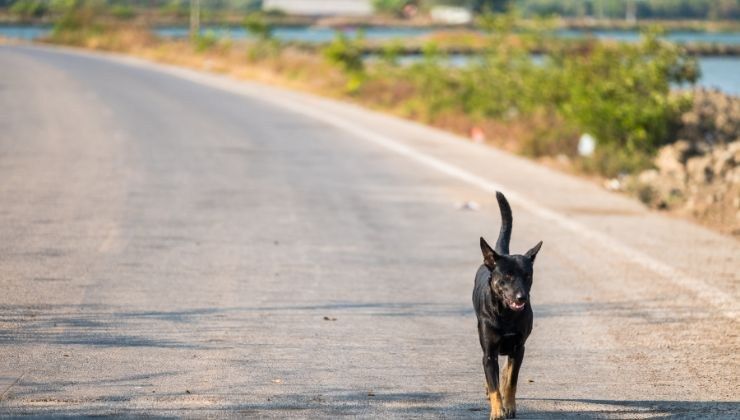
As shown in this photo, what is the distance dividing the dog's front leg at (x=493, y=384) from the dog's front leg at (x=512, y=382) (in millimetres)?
131

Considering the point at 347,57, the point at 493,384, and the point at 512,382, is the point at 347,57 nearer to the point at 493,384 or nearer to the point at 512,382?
the point at 512,382

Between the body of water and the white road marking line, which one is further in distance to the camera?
the body of water

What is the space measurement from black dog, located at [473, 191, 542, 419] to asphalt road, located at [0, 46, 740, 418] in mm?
306

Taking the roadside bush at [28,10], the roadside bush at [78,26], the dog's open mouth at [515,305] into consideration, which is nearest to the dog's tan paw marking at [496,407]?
the dog's open mouth at [515,305]

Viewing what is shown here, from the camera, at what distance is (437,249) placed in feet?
39.1

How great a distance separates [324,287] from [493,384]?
3.90 metres

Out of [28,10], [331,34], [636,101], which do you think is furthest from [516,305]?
[331,34]

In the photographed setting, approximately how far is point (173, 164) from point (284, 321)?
9214mm

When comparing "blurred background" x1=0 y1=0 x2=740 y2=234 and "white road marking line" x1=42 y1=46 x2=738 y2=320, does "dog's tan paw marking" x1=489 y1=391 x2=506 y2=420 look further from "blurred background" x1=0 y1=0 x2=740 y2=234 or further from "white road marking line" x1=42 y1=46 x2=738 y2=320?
"blurred background" x1=0 y1=0 x2=740 y2=234

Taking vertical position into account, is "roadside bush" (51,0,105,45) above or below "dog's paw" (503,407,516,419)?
below

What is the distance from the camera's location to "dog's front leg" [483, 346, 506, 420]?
6.18m

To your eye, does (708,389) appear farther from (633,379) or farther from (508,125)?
(508,125)

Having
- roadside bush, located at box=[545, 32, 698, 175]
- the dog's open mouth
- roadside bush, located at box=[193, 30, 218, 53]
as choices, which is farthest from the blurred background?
the dog's open mouth

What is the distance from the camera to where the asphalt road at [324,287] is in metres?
6.90
